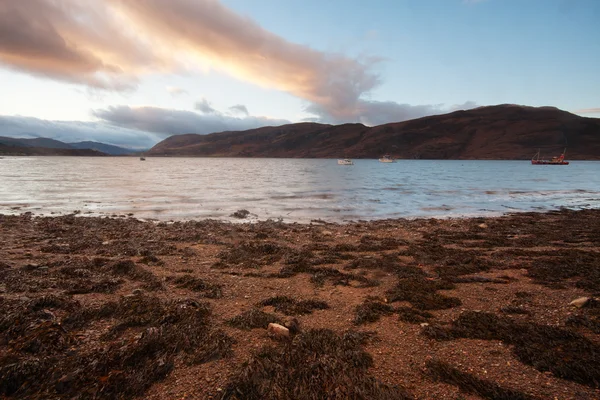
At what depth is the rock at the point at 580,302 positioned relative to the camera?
610 centimetres

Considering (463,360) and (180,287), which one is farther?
(180,287)

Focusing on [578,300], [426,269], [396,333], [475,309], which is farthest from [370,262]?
[578,300]

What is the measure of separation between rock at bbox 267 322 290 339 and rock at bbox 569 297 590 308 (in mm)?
6000

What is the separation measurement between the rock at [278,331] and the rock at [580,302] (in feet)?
19.7

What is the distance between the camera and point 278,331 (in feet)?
16.6

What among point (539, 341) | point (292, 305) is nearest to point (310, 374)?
point (292, 305)

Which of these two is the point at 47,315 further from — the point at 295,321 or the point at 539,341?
the point at 539,341

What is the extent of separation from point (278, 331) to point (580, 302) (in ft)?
20.5

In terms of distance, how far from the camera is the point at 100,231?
13398 mm

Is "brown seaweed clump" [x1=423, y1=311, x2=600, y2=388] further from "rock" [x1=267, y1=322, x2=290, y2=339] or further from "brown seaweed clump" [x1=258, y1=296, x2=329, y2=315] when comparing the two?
"rock" [x1=267, y1=322, x2=290, y2=339]

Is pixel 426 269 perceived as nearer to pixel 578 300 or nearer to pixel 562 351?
pixel 578 300

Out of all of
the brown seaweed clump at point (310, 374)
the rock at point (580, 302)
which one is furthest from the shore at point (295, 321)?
the rock at point (580, 302)

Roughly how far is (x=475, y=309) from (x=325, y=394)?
13.8 feet

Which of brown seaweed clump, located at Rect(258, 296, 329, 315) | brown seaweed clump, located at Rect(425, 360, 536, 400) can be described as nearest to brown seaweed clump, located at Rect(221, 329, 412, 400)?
brown seaweed clump, located at Rect(425, 360, 536, 400)
